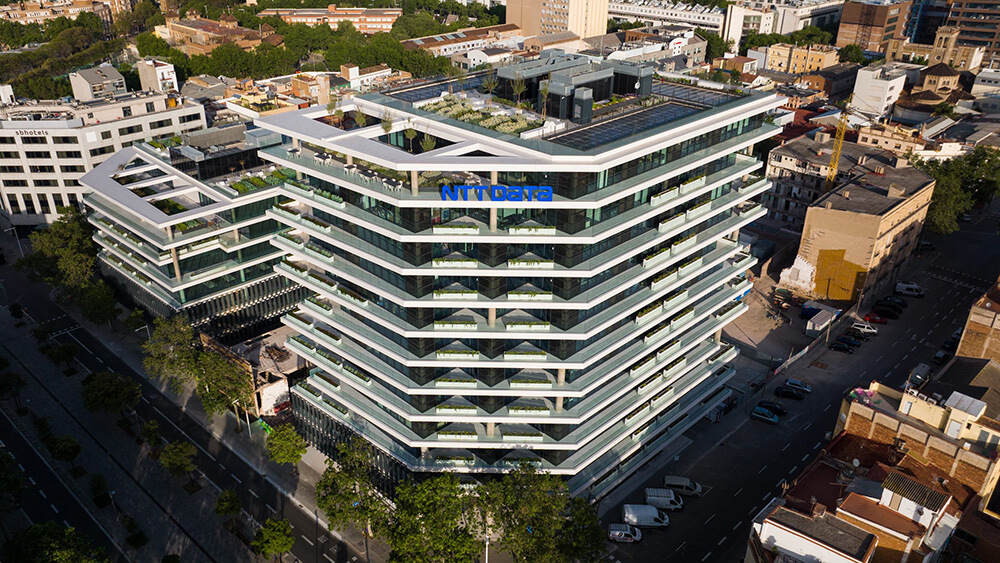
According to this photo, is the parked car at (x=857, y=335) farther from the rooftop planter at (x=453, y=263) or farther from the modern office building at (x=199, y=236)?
the modern office building at (x=199, y=236)

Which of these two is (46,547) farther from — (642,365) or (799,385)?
(799,385)

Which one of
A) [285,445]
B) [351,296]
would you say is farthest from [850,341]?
[285,445]

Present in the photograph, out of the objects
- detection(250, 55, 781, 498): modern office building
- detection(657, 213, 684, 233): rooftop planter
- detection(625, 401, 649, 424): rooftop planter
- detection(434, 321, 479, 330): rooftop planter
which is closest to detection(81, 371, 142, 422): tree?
detection(250, 55, 781, 498): modern office building

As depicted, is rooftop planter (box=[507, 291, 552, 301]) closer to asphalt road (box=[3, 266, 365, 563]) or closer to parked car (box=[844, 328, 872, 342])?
asphalt road (box=[3, 266, 365, 563])

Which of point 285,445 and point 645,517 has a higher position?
point 285,445

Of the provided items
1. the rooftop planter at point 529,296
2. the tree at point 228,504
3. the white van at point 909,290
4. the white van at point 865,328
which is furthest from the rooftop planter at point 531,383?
the white van at point 909,290

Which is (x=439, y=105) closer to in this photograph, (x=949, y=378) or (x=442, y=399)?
(x=442, y=399)
